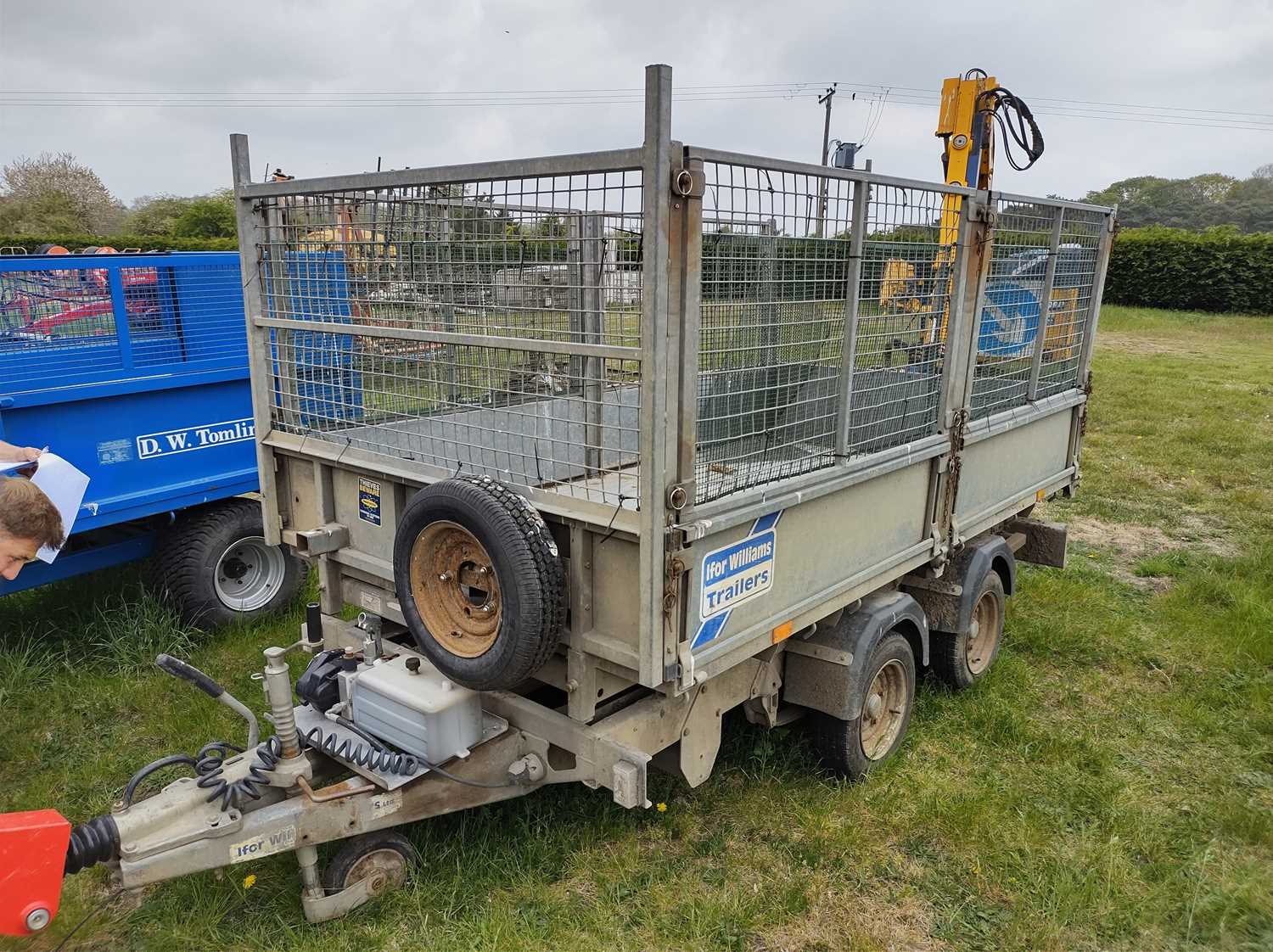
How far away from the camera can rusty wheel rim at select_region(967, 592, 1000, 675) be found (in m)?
5.03

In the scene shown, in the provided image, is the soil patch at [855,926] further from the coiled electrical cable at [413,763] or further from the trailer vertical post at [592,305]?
the trailer vertical post at [592,305]

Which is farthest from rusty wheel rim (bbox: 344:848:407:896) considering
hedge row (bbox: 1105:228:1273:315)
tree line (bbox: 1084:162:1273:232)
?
tree line (bbox: 1084:162:1273:232)

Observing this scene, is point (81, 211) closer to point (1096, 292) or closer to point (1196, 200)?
point (1096, 292)

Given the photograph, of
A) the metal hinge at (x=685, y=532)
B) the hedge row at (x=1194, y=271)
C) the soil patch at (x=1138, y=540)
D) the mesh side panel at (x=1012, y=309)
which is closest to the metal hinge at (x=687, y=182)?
the metal hinge at (x=685, y=532)

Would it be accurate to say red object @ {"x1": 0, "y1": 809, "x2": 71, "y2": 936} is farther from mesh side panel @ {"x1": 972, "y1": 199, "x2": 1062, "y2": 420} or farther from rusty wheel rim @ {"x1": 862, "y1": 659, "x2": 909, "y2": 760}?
mesh side panel @ {"x1": 972, "y1": 199, "x2": 1062, "y2": 420}

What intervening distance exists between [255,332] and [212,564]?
192 centimetres

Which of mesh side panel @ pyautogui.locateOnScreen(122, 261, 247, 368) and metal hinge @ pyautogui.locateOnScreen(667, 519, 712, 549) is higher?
mesh side panel @ pyautogui.locateOnScreen(122, 261, 247, 368)

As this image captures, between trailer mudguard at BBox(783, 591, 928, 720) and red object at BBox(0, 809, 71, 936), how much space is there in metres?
2.56

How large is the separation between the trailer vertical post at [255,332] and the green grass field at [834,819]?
3.84 feet

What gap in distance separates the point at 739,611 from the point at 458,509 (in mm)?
963

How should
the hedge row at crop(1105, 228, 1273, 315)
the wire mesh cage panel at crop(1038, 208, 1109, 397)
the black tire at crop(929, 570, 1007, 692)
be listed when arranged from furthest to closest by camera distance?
the hedge row at crop(1105, 228, 1273, 315)
the wire mesh cage panel at crop(1038, 208, 1109, 397)
the black tire at crop(929, 570, 1007, 692)

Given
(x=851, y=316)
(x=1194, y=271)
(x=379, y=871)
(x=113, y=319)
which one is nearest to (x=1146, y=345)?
(x=1194, y=271)

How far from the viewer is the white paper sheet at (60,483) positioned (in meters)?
3.41

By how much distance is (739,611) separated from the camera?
9.68 feet
